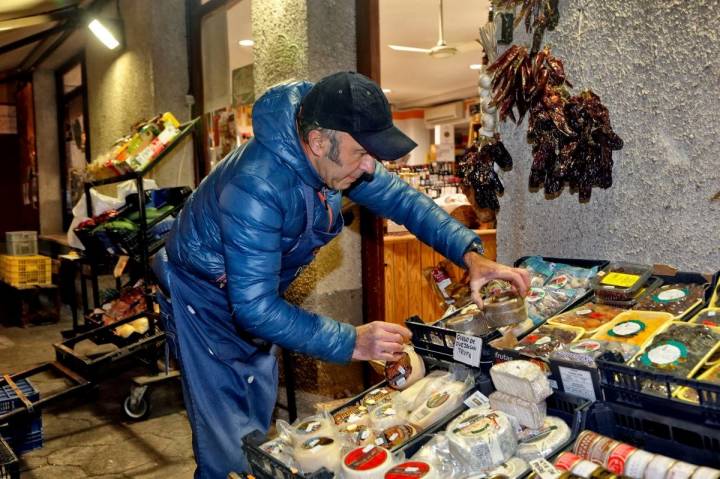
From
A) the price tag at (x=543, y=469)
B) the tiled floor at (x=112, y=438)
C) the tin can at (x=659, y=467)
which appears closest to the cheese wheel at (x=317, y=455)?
the price tag at (x=543, y=469)

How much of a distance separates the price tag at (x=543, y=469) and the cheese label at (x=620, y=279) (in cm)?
77

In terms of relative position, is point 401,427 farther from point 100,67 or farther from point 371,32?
point 100,67

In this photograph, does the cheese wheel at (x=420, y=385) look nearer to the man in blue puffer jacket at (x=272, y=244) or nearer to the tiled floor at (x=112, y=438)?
the man in blue puffer jacket at (x=272, y=244)

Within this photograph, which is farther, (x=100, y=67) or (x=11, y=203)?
(x=11, y=203)

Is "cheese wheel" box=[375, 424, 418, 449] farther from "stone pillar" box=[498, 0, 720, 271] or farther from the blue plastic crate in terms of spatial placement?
the blue plastic crate

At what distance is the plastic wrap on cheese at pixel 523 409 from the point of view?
161 centimetres

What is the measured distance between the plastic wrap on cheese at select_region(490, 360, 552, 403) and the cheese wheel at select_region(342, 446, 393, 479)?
362mm

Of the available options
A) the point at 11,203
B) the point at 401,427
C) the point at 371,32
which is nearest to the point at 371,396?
the point at 401,427

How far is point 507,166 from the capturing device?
9.02ft

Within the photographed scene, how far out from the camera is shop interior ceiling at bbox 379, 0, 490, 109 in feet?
24.1

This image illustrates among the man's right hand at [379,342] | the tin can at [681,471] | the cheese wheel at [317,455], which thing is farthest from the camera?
the man's right hand at [379,342]

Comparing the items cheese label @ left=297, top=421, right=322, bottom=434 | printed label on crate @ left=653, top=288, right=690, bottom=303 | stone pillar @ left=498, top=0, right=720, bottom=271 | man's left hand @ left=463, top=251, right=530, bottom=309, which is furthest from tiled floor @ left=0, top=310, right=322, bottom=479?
printed label on crate @ left=653, top=288, right=690, bottom=303

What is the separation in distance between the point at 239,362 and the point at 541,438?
132cm

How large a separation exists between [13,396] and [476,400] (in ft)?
9.77
